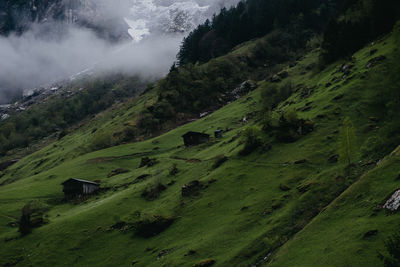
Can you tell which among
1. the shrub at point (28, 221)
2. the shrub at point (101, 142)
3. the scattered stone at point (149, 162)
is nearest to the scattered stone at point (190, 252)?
the shrub at point (28, 221)

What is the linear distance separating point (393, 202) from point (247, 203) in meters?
24.0

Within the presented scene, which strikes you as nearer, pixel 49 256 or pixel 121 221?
pixel 49 256

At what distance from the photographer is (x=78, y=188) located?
92.9m

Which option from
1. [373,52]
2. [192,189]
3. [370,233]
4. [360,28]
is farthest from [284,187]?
[360,28]

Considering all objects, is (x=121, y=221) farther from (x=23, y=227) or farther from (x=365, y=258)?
(x=365, y=258)

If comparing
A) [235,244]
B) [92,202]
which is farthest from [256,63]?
[235,244]

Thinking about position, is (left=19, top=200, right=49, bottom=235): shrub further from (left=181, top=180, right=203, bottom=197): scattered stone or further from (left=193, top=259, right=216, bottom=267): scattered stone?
(left=193, top=259, right=216, bottom=267): scattered stone

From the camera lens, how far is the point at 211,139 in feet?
381

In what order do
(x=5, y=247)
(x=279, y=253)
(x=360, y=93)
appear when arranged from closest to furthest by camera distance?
(x=279, y=253) < (x=5, y=247) < (x=360, y=93)

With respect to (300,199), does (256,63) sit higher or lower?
higher

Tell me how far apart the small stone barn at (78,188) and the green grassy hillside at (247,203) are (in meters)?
3.52

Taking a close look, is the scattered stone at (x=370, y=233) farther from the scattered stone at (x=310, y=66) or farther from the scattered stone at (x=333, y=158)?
the scattered stone at (x=310, y=66)

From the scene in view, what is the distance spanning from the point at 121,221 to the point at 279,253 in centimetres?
3754

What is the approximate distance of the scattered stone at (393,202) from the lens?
104ft
